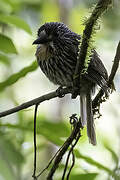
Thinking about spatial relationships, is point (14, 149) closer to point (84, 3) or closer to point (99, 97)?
point (99, 97)

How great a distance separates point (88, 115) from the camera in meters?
2.12

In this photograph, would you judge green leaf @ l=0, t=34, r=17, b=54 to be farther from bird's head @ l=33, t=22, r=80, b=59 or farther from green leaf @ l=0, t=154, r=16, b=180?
green leaf @ l=0, t=154, r=16, b=180

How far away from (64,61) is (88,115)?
33 cm

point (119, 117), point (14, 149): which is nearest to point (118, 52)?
point (14, 149)

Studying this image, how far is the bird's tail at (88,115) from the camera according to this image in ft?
6.52

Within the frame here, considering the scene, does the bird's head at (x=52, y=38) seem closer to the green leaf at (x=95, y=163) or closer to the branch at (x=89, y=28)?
the green leaf at (x=95, y=163)

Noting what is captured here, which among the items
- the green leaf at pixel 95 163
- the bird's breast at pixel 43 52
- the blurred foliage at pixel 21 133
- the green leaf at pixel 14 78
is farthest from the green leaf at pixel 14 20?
the green leaf at pixel 95 163

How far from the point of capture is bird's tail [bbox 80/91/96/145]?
199cm

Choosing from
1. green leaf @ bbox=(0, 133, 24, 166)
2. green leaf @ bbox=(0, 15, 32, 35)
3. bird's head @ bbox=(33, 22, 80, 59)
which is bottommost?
green leaf @ bbox=(0, 133, 24, 166)

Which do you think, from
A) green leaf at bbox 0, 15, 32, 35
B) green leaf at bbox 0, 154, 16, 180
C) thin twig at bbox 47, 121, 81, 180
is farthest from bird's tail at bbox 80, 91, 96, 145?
green leaf at bbox 0, 15, 32, 35

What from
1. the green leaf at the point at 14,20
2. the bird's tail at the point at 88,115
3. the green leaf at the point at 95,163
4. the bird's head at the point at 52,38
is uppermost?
the bird's head at the point at 52,38

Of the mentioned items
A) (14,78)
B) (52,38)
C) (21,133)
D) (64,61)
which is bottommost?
(21,133)

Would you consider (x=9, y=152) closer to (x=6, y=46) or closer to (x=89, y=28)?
(x=6, y=46)

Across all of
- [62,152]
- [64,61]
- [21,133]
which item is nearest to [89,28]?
[62,152]
